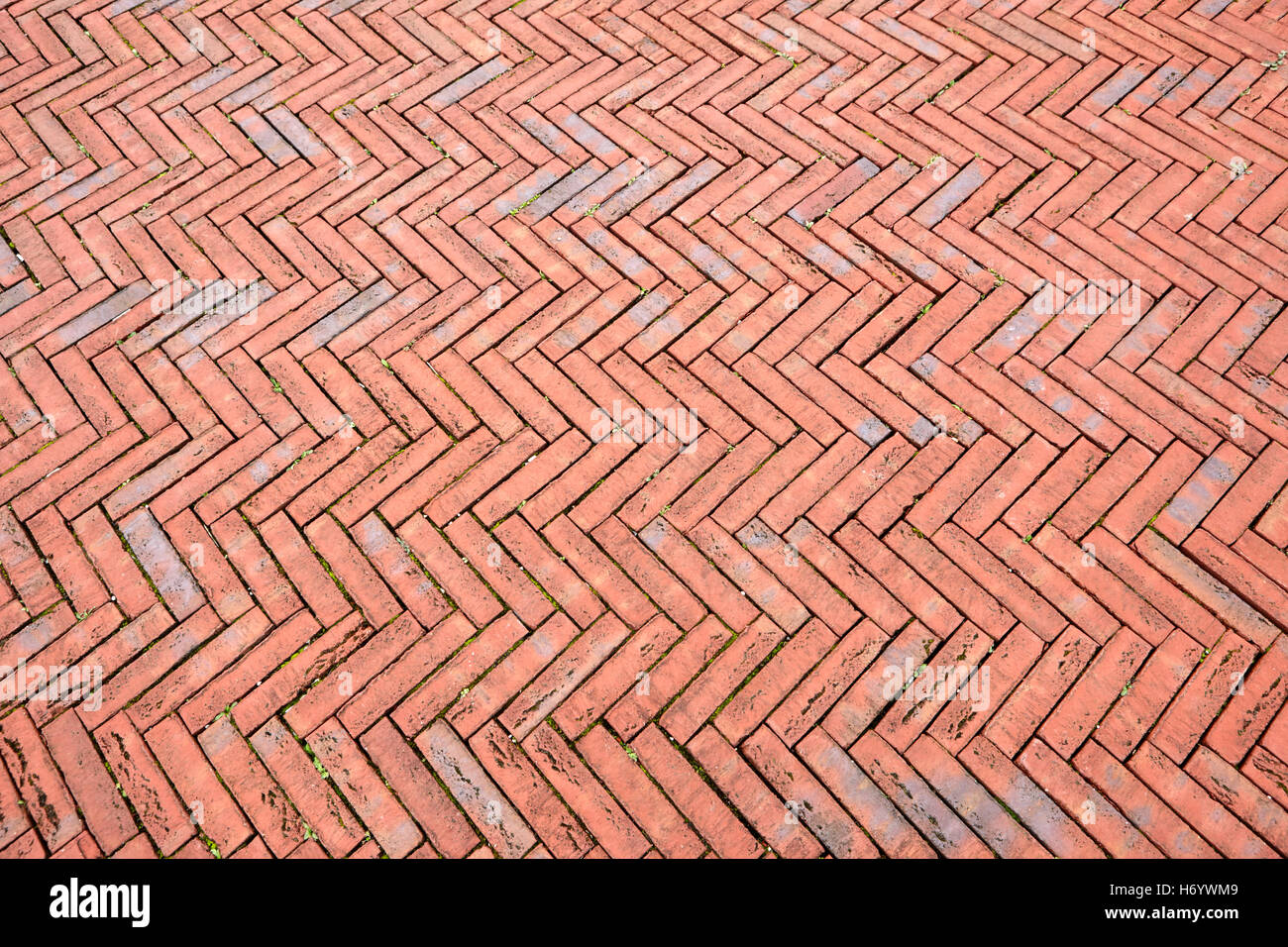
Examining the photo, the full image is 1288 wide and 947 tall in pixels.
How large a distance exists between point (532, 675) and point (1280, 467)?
2.63 meters

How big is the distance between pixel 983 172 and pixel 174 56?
3.88 m

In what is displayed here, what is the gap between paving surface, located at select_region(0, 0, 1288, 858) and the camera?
8.73ft

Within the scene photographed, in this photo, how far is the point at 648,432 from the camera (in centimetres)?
327

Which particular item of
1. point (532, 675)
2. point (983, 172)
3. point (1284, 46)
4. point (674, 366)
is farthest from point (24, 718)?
point (1284, 46)

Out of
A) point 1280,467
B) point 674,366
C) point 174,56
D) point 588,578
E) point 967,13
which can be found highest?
point 174,56

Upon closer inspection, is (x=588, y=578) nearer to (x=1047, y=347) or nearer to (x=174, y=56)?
(x=1047, y=347)

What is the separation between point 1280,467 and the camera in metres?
3.08

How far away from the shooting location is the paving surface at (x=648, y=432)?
8.73ft

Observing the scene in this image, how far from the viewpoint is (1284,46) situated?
13.9 ft

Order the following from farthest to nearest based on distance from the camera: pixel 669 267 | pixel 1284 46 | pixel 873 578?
pixel 1284 46
pixel 669 267
pixel 873 578

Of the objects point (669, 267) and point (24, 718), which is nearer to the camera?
point (24, 718)
